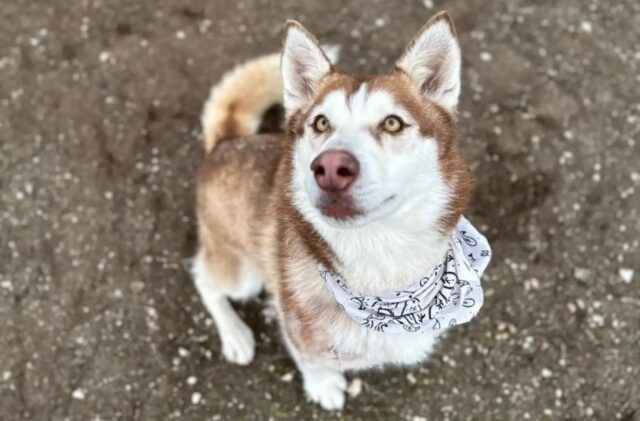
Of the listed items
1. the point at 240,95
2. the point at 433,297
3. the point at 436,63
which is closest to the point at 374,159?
the point at 436,63

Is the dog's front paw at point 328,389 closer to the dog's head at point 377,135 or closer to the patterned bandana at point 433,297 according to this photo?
the patterned bandana at point 433,297

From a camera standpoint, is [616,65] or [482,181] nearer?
[482,181]

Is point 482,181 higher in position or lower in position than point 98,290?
higher

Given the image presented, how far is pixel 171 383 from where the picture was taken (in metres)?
4.00

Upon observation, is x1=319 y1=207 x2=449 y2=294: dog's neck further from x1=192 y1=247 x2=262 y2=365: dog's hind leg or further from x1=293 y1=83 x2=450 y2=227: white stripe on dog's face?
x1=192 y1=247 x2=262 y2=365: dog's hind leg

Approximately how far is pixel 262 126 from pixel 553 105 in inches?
70.6

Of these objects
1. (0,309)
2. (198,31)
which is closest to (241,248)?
(0,309)

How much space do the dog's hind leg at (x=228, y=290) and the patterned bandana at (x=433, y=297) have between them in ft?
2.95

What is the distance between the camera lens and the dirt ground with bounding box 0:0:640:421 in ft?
13.0

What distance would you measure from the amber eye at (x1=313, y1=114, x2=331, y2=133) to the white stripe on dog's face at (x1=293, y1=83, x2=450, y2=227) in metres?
0.02

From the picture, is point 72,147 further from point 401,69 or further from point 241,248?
point 401,69

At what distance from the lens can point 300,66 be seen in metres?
2.98

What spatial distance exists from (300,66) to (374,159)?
697mm

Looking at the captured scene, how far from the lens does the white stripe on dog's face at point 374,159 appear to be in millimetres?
2463
